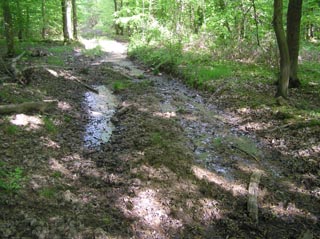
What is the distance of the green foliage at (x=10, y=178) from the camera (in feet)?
16.5

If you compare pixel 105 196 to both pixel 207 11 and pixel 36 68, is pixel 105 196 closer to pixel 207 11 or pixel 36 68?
pixel 36 68

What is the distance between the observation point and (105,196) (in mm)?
5668

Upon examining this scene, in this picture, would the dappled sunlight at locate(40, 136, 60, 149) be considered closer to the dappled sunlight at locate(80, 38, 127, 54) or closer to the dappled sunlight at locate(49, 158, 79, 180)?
the dappled sunlight at locate(49, 158, 79, 180)

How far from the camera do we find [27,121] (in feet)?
25.7

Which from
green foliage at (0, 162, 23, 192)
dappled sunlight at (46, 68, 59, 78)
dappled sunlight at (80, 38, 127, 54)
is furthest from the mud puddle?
dappled sunlight at (80, 38, 127, 54)

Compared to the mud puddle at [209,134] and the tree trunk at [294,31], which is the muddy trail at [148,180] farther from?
the tree trunk at [294,31]

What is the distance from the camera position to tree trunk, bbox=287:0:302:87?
11102 millimetres

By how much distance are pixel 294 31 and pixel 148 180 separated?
8.49 metres

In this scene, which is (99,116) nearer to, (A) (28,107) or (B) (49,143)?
(A) (28,107)

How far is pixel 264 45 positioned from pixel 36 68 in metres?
10.4

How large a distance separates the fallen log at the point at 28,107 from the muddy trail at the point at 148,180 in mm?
287

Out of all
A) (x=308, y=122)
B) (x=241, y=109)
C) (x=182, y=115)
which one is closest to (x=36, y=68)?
(x=182, y=115)


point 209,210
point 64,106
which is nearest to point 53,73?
point 64,106

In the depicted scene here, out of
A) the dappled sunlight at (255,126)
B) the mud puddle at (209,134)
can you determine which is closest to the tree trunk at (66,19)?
the mud puddle at (209,134)
